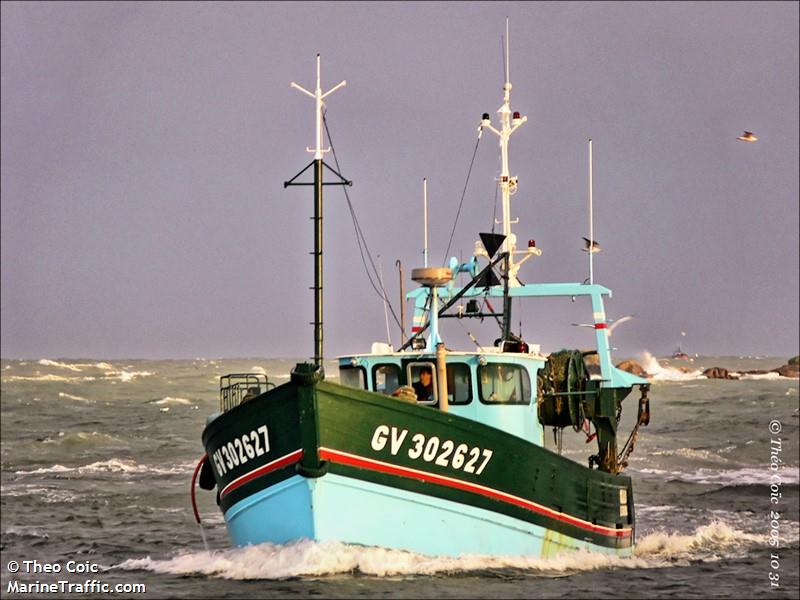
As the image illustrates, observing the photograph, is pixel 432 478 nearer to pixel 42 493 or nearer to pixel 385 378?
pixel 385 378

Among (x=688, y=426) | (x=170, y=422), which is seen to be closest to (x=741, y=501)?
(x=688, y=426)

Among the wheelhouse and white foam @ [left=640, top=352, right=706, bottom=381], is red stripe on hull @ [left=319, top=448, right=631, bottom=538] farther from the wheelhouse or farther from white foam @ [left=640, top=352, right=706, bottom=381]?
white foam @ [left=640, top=352, right=706, bottom=381]

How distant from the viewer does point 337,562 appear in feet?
59.8

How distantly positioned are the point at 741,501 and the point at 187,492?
1701 cm

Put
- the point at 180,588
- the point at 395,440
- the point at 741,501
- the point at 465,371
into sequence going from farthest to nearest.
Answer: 1. the point at 741,501
2. the point at 465,371
3. the point at 180,588
4. the point at 395,440

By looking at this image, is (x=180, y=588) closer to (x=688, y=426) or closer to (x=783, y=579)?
(x=783, y=579)

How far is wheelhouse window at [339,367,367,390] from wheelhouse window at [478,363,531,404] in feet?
Result: 6.81

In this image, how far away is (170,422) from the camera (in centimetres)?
6488

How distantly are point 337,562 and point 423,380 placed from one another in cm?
395

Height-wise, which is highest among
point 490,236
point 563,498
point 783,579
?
point 490,236

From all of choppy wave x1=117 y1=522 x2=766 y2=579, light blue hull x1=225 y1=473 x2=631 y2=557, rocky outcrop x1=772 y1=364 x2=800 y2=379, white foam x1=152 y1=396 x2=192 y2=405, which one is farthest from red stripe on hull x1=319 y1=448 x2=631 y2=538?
rocky outcrop x1=772 y1=364 x2=800 y2=379

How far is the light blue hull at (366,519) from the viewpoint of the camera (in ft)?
59.3

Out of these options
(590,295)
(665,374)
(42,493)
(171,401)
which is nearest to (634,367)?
(665,374)

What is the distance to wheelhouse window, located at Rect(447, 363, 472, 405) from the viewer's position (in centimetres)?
2089
